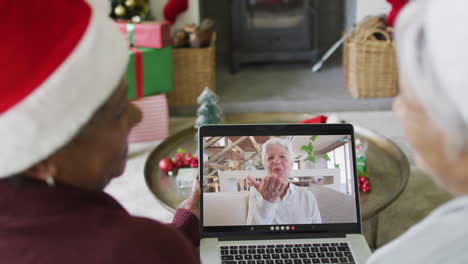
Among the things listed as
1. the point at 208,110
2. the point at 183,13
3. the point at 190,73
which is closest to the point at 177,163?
the point at 208,110

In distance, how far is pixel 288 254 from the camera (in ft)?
Answer: 3.94

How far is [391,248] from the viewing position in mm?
710

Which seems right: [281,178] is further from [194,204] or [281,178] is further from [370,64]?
[370,64]

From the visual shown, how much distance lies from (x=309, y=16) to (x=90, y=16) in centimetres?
306

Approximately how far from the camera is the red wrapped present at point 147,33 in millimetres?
2803

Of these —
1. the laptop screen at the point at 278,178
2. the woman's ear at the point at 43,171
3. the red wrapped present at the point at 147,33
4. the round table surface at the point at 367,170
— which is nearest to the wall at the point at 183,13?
the red wrapped present at the point at 147,33

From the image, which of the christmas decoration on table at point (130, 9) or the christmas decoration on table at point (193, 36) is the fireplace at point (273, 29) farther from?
the christmas decoration on table at point (130, 9)

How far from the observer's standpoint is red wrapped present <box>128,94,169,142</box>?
2885 millimetres

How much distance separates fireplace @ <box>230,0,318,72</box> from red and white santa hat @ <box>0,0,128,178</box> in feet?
9.69

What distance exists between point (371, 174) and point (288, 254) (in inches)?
31.5

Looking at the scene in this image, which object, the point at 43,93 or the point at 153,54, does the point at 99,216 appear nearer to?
the point at 43,93

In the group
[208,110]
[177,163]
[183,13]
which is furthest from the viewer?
[183,13]

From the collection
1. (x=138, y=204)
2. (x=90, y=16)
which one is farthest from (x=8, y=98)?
(x=138, y=204)

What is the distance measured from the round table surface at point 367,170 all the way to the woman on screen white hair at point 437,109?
96 cm
